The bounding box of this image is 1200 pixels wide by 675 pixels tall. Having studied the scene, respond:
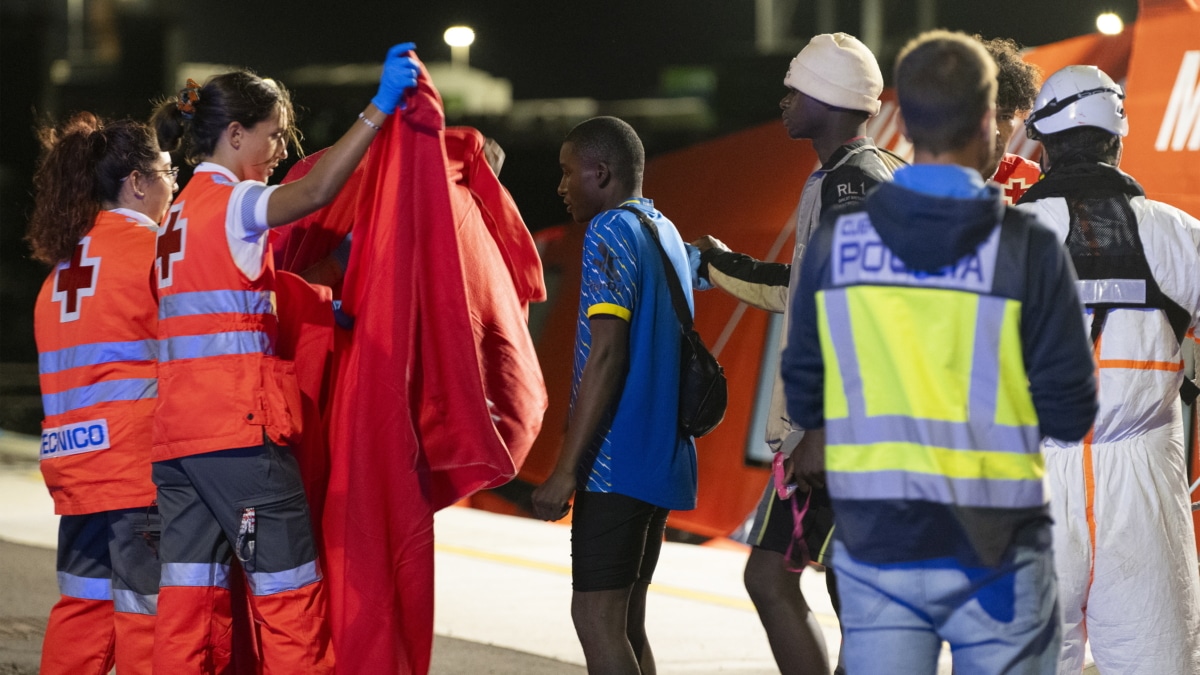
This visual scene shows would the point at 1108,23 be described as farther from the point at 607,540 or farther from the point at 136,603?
the point at 136,603

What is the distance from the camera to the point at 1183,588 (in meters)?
3.36

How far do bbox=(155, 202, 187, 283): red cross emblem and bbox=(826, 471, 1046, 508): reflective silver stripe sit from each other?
1.96m

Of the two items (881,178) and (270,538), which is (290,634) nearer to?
(270,538)

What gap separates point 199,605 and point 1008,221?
227 centimetres

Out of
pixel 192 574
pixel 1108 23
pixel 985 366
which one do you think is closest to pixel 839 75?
pixel 985 366

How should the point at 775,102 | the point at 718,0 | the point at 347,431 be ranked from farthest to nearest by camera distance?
the point at 718,0 < the point at 775,102 < the point at 347,431

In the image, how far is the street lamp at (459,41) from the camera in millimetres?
12047

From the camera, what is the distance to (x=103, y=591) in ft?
13.2

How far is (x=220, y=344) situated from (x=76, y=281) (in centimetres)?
83

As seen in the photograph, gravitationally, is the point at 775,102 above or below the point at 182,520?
above

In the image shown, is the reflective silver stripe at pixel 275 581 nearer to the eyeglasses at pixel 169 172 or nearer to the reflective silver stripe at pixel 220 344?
the reflective silver stripe at pixel 220 344

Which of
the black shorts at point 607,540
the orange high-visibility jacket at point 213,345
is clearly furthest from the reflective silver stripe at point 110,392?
the black shorts at point 607,540

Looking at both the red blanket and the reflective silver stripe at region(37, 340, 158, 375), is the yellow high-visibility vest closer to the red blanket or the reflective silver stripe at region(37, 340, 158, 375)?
the red blanket

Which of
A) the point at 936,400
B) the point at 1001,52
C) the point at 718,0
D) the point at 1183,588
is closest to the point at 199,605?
the point at 936,400
